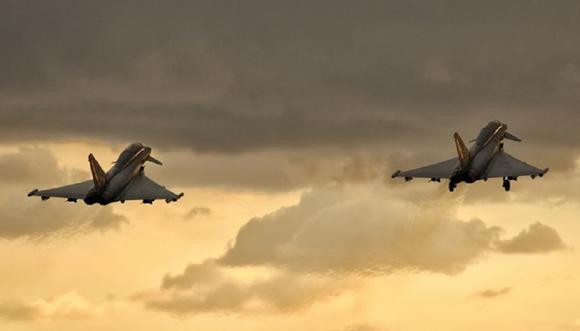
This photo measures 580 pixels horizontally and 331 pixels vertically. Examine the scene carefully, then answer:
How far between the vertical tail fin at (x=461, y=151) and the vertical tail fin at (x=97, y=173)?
153 ft

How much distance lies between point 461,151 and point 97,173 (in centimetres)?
4827

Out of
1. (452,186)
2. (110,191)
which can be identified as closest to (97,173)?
(110,191)

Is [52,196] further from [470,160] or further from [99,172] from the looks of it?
[470,160]

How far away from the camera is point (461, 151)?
19325 centimetres

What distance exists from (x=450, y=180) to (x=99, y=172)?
4671cm

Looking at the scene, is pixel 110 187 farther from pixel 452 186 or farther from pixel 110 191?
pixel 452 186

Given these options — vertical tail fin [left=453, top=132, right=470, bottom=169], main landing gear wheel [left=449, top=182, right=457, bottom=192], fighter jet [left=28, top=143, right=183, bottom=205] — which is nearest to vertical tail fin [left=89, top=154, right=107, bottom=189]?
fighter jet [left=28, top=143, right=183, bottom=205]

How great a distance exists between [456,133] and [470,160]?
5854 mm

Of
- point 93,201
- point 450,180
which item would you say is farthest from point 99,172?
point 450,180

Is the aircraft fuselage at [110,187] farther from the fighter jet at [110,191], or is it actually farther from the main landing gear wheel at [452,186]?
the main landing gear wheel at [452,186]

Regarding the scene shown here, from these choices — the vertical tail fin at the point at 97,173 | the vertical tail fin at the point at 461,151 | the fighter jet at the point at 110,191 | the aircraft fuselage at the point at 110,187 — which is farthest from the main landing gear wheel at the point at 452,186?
the vertical tail fin at the point at 97,173

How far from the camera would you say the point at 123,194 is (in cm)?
19588

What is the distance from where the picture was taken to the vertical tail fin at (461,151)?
630 feet

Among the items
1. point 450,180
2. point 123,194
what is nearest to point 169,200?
point 123,194
